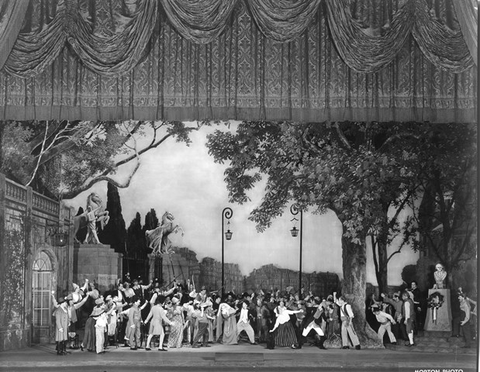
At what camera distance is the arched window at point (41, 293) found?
11352mm

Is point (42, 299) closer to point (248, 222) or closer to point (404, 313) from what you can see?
point (248, 222)

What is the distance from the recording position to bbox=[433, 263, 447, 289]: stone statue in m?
11.3

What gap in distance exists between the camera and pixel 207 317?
11.5 meters

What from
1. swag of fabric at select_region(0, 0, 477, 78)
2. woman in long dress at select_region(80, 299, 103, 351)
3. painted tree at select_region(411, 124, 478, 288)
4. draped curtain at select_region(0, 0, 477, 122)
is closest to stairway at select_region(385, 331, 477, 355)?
painted tree at select_region(411, 124, 478, 288)

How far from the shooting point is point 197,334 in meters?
11.3

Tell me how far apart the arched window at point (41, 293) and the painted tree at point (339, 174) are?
2.95 m

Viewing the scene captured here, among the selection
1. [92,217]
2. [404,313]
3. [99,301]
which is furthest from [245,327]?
[92,217]

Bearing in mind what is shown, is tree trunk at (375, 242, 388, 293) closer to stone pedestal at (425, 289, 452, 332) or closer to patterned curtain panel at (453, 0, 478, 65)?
stone pedestal at (425, 289, 452, 332)

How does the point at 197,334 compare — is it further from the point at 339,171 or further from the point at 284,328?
the point at 339,171

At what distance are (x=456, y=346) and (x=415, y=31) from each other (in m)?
4.41

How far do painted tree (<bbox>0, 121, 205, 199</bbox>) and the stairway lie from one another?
4394 mm

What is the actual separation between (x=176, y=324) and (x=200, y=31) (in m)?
4.23

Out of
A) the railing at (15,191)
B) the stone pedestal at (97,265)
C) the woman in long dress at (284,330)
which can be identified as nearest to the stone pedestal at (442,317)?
the woman in long dress at (284,330)

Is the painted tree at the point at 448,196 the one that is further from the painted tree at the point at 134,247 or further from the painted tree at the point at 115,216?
the painted tree at the point at 115,216
